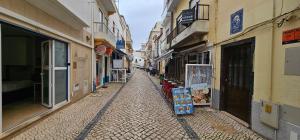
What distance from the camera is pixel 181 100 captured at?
684 centimetres

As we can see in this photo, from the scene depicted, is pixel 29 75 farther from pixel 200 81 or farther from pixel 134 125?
pixel 200 81

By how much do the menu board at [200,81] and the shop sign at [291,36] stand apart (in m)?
3.90

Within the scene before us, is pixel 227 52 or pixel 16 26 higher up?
pixel 16 26

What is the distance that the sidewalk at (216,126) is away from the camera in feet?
15.6

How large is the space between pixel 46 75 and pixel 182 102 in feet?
16.6

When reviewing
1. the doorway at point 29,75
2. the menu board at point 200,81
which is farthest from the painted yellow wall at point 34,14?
the menu board at point 200,81

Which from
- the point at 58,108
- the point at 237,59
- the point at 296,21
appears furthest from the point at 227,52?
the point at 58,108

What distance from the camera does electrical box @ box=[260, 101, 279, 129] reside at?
167 inches

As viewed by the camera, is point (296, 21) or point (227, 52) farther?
point (227, 52)

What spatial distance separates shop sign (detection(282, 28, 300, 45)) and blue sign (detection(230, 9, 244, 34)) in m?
1.85

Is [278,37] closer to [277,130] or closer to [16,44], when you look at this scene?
[277,130]

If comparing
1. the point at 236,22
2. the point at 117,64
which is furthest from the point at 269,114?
the point at 117,64

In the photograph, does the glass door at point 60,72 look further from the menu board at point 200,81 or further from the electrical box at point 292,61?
the electrical box at point 292,61

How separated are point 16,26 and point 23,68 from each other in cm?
571
